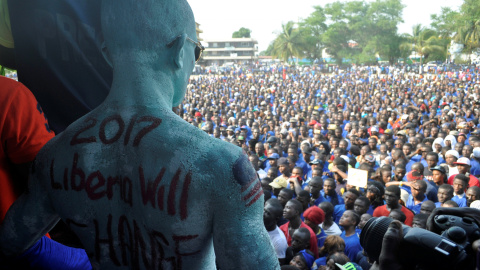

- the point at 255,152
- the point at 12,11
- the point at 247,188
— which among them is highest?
the point at 12,11

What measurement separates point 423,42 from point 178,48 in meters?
47.8

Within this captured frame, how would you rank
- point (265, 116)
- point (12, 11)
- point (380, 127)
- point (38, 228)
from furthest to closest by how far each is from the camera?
point (265, 116) < point (380, 127) < point (12, 11) < point (38, 228)

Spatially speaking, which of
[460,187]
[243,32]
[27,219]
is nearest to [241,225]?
[27,219]

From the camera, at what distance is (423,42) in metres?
44.2

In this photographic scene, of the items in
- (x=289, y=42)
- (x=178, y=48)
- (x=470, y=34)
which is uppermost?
(x=470, y=34)

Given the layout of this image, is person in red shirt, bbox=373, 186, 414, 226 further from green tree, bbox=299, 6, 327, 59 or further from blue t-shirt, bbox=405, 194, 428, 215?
green tree, bbox=299, 6, 327, 59

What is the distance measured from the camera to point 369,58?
1845 inches

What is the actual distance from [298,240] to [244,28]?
8419cm

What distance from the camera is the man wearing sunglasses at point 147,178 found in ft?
3.86

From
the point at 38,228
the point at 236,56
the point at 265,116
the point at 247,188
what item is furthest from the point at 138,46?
the point at 236,56

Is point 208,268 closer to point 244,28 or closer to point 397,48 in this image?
point 397,48

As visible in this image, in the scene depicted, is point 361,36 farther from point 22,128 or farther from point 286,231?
point 22,128

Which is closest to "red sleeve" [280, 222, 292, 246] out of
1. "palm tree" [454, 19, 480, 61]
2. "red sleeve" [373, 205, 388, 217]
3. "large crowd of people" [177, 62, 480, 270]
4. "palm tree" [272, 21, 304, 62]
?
"large crowd of people" [177, 62, 480, 270]

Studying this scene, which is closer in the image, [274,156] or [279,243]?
[279,243]
